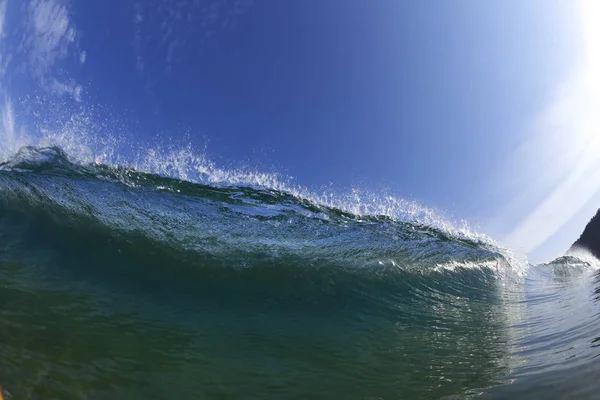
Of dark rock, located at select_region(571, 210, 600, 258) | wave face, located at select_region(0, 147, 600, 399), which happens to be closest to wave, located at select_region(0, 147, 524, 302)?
wave face, located at select_region(0, 147, 600, 399)

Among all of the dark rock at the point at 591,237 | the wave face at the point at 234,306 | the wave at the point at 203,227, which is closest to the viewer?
the wave face at the point at 234,306

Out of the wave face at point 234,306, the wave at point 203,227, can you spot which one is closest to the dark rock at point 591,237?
the wave at point 203,227

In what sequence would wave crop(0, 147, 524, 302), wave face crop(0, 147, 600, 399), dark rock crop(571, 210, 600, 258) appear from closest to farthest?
wave face crop(0, 147, 600, 399)
wave crop(0, 147, 524, 302)
dark rock crop(571, 210, 600, 258)

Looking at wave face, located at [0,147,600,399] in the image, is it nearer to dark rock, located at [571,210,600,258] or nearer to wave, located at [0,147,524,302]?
wave, located at [0,147,524,302]

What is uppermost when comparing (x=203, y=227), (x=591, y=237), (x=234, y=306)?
(x=591, y=237)

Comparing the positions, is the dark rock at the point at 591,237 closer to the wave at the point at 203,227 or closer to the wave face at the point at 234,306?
the wave at the point at 203,227

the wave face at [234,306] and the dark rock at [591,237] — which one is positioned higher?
the dark rock at [591,237]

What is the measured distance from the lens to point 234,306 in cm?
618

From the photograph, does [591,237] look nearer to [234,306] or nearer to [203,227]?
[203,227]

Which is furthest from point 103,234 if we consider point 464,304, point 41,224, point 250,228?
point 464,304

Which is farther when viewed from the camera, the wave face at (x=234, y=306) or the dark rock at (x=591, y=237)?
the dark rock at (x=591, y=237)

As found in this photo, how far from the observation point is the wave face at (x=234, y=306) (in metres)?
3.55

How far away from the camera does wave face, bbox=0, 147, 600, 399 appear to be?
3.55 m

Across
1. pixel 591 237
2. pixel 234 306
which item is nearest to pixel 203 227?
pixel 234 306
